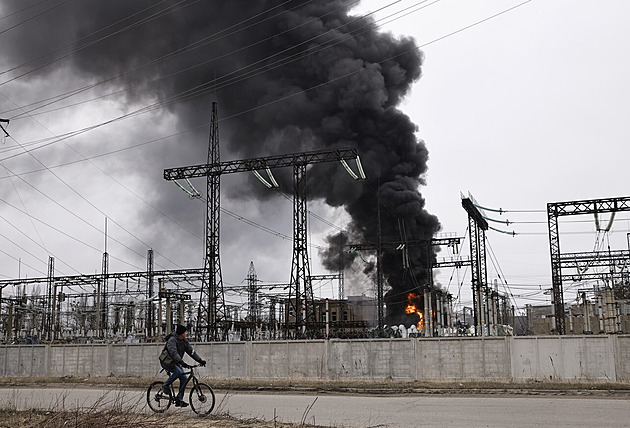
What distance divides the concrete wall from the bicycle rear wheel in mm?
11530

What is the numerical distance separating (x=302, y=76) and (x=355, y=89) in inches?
174

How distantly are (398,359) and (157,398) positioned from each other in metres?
12.0

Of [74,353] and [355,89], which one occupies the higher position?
[355,89]

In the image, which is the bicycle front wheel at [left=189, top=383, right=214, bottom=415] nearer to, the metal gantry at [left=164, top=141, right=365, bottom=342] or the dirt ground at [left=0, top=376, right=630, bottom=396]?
the dirt ground at [left=0, top=376, right=630, bottom=396]

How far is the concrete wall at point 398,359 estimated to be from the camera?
20781 mm

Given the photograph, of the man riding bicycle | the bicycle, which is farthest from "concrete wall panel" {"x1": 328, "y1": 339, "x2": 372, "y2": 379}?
the man riding bicycle

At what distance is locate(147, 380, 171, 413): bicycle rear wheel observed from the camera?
40.9ft

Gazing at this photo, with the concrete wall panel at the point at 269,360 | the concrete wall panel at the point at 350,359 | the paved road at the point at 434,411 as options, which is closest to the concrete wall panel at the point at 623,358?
the paved road at the point at 434,411

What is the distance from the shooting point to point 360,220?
1924 inches

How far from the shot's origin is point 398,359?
22.7 m

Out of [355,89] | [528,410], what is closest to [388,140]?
[355,89]

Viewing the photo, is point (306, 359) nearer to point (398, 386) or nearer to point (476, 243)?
point (398, 386)

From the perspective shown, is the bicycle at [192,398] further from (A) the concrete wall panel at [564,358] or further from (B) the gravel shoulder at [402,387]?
(A) the concrete wall panel at [564,358]

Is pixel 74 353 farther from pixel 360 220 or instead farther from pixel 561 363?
pixel 360 220
